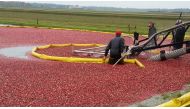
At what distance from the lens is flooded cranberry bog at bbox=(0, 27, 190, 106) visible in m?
10.8

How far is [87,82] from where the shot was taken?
13109 millimetres

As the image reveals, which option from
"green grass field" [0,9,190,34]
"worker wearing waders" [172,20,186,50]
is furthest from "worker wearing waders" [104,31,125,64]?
"green grass field" [0,9,190,34]

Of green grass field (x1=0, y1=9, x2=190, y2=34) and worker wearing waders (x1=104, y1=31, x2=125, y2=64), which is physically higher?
worker wearing waders (x1=104, y1=31, x2=125, y2=64)

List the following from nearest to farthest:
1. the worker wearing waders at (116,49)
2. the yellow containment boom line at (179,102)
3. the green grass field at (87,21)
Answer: the yellow containment boom line at (179,102)
the worker wearing waders at (116,49)
the green grass field at (87,21)

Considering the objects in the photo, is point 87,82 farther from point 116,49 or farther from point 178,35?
point 178,35

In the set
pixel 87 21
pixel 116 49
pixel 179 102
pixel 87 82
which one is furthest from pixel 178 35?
pixel 87 21

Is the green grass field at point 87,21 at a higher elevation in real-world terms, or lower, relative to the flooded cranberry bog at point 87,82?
lower

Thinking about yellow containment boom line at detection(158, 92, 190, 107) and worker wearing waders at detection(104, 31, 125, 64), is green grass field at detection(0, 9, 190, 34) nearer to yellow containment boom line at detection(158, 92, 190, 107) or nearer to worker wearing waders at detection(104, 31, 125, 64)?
worker wearing waders at detection(104, 31, 125, 64)

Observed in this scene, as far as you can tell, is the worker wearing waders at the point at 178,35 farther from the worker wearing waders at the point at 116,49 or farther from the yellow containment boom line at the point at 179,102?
the yellow containment boom line at the point at 179,102

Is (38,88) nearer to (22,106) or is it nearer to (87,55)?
(22,106)

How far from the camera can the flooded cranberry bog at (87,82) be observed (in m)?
10.8

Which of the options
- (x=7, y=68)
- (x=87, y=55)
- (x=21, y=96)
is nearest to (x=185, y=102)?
(x=21, y=96)

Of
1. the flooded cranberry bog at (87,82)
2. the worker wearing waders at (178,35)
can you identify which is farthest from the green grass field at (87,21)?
the flooded cranberry bog at (87,82)

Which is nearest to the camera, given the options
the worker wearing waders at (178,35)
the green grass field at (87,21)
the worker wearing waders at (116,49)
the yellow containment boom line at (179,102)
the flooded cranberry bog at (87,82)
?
the yellow containment boom line at (179,102)
